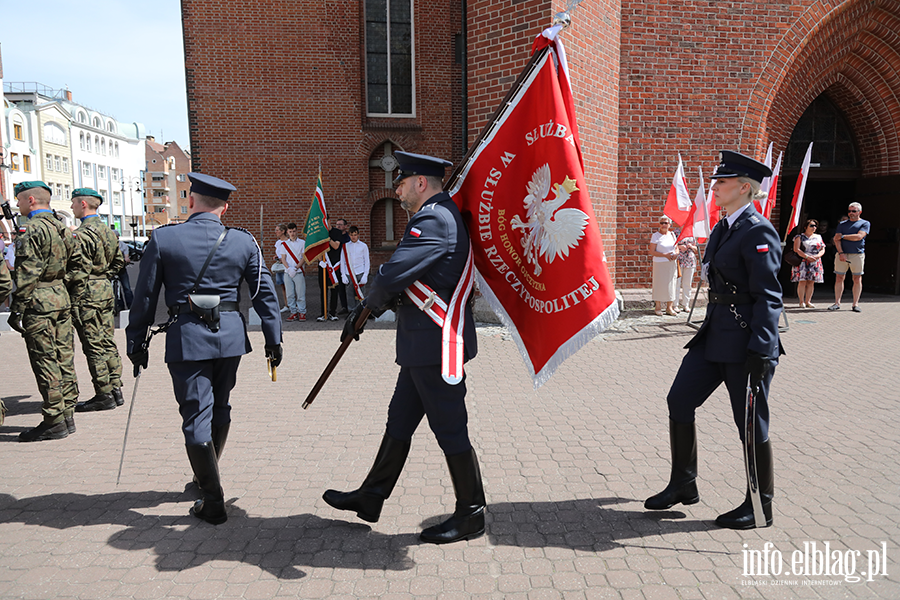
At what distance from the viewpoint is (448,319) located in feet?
10.6

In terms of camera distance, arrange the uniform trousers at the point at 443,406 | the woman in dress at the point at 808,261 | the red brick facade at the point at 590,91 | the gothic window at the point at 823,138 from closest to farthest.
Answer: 1. the uniform trousers at the point at 443,406
2. the red brick facade at the point at 590,91
3. the woman in dress at the point at 808,261
4. the gothic window at the point at 823,138

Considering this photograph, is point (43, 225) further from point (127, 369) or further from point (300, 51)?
point (300, 51)

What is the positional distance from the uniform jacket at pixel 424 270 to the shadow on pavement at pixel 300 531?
1027 mm

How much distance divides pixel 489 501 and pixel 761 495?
1538 millimetres

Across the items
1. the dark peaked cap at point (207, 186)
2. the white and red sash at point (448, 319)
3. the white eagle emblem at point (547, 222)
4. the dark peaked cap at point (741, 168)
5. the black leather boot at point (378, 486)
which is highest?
the dark peaked cap at point (741, 168)

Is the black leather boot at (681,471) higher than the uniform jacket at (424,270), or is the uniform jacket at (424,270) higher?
the uniform jacket at (424,270)

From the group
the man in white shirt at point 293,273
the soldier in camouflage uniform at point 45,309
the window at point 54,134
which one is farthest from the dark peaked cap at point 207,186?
the window at point 54,134

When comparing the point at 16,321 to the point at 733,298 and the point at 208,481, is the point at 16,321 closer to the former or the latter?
the point at 208,481

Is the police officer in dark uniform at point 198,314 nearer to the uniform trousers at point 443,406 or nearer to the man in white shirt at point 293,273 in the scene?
the uniform trousers at point 443,406

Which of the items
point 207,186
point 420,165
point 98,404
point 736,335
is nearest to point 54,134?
point 98,404

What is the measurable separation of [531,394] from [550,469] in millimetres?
1832

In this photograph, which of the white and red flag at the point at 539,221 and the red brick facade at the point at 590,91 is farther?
the red brick facade at the point at 590,91

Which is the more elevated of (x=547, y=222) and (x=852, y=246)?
(x=547, y=222)

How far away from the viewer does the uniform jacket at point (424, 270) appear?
312 cm
